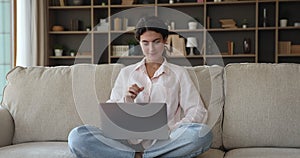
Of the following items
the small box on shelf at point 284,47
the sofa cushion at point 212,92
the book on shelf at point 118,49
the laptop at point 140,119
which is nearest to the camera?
the laptop at point 140,119

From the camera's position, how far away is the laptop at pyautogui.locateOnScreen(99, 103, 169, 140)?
5.74 ft

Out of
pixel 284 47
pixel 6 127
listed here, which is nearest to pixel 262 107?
pixel 6 127

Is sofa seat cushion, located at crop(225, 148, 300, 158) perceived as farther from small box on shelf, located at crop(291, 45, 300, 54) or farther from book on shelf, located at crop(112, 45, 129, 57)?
book on shelf, located at crop(112, 45, 129, 57)

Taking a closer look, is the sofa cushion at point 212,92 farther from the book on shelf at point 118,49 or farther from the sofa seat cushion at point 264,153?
the book on shelf at point 118,49

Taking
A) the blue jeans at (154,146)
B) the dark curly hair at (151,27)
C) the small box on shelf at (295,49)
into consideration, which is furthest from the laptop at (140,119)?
the small box on shelf at (295,49)

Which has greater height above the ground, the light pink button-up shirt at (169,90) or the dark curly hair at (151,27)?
the dark curly hair at (151,27)

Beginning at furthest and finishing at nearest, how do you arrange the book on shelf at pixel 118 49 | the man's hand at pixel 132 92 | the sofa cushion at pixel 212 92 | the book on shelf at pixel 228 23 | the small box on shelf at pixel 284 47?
the book on shelf at pixel 118 49
the book on shelf at pixel 228 23
the small box on shelf at pixel 284 47
the sofa cushion at pixel 212 92
the man's hand at pixel 132 92

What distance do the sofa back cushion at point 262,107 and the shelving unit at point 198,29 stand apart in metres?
2.59

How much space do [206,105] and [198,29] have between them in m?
2.89

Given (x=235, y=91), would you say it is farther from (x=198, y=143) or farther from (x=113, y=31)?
(x=113, y=31)

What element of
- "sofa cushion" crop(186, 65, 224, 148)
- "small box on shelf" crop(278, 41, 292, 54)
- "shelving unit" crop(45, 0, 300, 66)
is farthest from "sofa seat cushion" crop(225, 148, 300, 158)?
"small box on shelf" crop(278, 41, 292, 54)

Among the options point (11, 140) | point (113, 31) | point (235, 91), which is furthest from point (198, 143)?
point (113, 31)

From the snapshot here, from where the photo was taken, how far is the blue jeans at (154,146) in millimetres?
1778

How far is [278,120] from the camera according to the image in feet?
6.79
